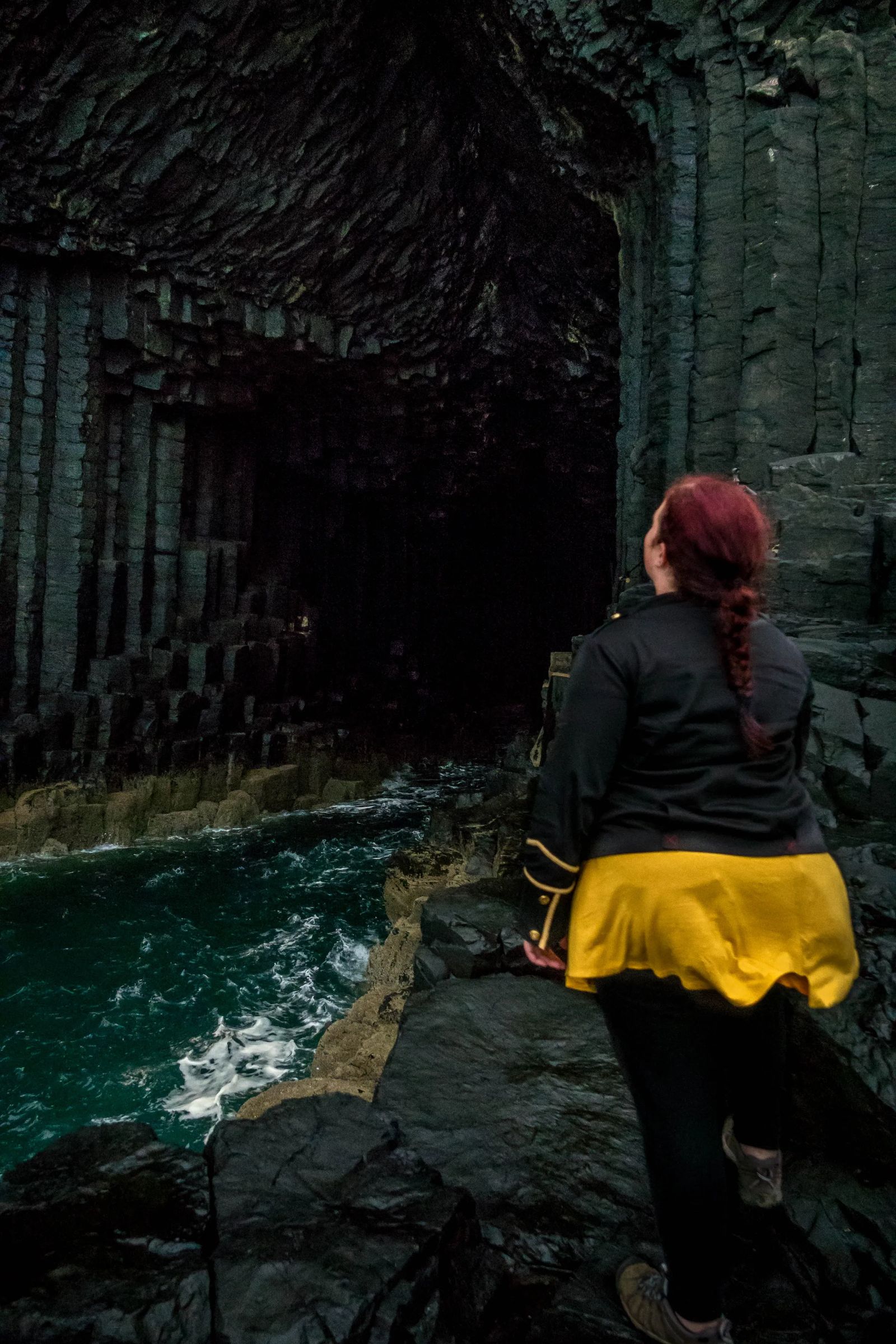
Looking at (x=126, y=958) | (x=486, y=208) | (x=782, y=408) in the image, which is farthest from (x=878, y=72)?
(x=126, y=958)

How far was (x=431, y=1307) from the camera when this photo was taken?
6.13 feet

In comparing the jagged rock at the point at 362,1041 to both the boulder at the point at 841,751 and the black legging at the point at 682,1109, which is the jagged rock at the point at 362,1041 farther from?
the black legging at the point at 682,1109

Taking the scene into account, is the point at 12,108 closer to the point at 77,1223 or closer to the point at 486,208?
the point at 486,208

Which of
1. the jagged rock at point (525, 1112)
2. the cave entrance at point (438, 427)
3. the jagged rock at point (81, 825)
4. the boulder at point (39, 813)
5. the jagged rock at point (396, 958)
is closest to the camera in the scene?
the jagged rock at point (525, 1112)

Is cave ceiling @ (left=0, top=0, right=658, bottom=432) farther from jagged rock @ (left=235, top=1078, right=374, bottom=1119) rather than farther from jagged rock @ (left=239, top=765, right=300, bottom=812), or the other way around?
jagged rock @ (left=235, top=1078, right=374, bottom=1119)

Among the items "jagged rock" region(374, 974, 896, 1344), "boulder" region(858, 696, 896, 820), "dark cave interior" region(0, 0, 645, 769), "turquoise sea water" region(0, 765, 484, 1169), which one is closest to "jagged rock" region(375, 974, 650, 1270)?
"jagged rock" region(374, 974, 896, 1344)

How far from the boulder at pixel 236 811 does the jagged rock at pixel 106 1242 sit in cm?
1160

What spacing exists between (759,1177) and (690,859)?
1.02 metres

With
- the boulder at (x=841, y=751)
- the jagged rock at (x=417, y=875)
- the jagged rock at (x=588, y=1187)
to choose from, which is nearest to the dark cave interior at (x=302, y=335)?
the jagged rock at (x=417, y=875)

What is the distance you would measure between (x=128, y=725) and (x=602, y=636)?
43.8ft

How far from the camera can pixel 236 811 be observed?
14.0 metres

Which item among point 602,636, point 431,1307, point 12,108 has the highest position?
point 12,108

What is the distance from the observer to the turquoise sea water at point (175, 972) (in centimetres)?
576

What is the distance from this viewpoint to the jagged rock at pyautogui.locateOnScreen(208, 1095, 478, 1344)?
1769mm
